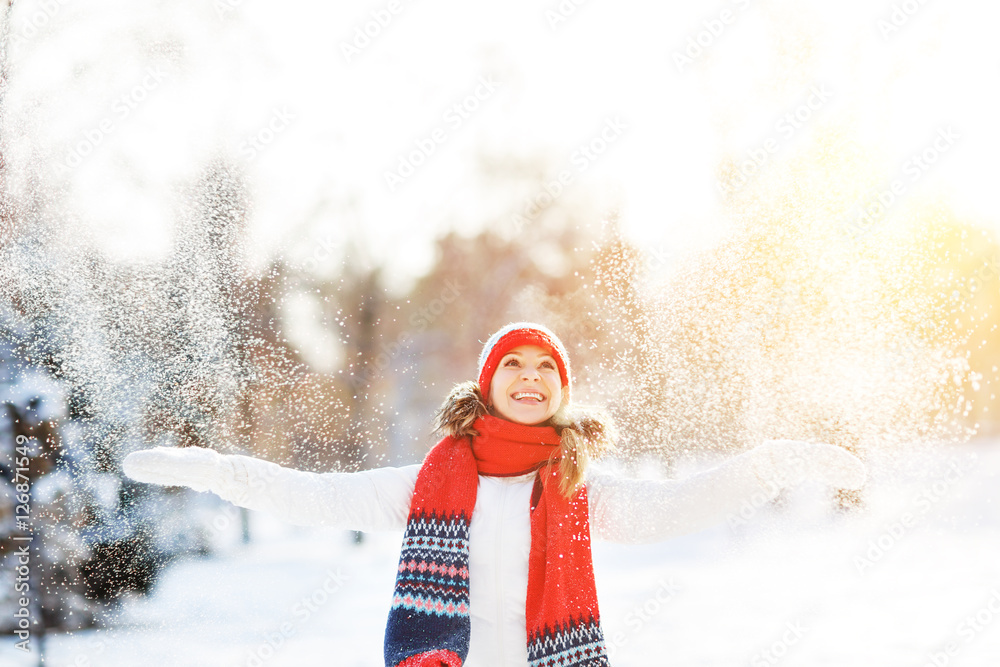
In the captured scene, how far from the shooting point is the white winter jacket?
1.88 meters

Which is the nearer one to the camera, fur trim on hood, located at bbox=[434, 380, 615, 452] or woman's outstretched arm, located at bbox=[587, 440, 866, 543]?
woman's outstretched arm, located at bbox=[587, 440, 866, 543]

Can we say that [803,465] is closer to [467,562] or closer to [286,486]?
[467,562]

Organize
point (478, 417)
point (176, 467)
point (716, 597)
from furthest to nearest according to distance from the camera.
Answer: point (716, 597) < point (478, 417) < point (176, 467)

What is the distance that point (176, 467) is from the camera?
1.87 m

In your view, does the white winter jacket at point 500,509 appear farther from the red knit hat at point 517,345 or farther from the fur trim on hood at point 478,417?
the red knit hat at point 517,345

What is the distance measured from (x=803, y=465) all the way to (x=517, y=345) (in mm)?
852

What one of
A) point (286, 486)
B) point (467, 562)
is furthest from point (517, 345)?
point (286, 486)

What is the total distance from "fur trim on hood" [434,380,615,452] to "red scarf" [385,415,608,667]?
0.07 metres

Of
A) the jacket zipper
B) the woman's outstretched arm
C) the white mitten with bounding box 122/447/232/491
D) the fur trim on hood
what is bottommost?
the jacket zipper

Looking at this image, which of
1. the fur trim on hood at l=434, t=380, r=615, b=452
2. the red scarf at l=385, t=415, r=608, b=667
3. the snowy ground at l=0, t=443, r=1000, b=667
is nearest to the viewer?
the red scarf at l=385, t=415, r=608, b=667

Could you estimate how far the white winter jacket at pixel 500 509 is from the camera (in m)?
1.88

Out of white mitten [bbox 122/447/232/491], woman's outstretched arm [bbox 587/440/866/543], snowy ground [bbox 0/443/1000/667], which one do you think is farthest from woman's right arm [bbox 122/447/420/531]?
snowy ground [bbox 0/443/1000/667]

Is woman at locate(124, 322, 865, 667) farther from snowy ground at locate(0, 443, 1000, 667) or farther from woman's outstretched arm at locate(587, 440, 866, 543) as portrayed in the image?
snowy ground at locate(0, 443, 1000, 667)

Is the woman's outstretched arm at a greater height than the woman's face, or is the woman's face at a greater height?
the woman's face
